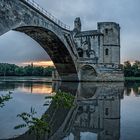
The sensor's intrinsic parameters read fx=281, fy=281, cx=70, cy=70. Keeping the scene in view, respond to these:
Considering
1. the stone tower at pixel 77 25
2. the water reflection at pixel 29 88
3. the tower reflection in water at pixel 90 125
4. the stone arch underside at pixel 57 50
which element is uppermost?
the stone tower at pixel 77 25

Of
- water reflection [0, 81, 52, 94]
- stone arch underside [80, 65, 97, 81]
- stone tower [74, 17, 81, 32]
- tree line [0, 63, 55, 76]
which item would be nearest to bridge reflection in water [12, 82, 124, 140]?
water reflection [0, 81, 52, 94]

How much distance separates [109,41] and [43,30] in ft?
88.9

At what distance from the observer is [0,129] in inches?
437

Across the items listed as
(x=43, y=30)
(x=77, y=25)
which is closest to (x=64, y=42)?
(x=43, y=30)

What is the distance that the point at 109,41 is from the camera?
206 feet

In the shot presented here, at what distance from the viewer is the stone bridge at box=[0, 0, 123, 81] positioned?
2692 cm

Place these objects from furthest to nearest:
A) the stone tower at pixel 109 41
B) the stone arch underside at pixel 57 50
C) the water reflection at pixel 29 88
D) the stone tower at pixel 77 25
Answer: the stone tower at pixel 77 25 → the stone tower at pixel 109 41 → the stone arch underside at pixel 57 50 → the water reflection at pixel 29 88

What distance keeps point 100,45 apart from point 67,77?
36.2 feet

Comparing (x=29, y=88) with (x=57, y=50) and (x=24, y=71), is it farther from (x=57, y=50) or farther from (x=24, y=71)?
(x=24, y=71)

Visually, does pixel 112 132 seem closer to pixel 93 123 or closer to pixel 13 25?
pixel 93 123

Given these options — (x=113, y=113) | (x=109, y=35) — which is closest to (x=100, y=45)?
(x=109, y=35)

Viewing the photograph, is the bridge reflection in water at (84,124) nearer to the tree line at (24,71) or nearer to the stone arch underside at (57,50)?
the stone arch underside at (57,50)

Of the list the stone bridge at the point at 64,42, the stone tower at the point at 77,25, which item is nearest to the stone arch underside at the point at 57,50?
the stone bridge at the point at 64,42

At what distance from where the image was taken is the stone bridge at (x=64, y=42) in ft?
88.3
